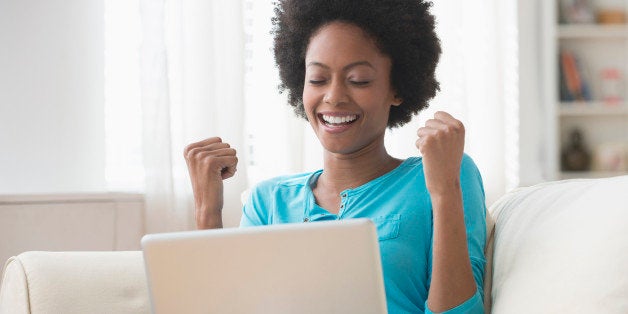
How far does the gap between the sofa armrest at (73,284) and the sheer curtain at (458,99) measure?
5.68 ft

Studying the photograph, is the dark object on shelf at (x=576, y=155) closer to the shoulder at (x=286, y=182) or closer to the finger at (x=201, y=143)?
the shoulder at (x=286, y=182)

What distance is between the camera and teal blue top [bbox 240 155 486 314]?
1473mm

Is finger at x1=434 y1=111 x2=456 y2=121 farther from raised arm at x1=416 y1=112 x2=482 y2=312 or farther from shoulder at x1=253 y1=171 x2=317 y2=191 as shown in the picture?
shoulder at x1=253 y1=171 x2=317 y2=191

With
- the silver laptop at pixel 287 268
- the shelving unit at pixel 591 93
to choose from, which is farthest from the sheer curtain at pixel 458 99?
the silver laptop at pixel 287 268

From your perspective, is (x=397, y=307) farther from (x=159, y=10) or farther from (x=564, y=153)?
(x=564, y=153)

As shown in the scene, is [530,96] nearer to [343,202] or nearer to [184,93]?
Answer: [184,93]

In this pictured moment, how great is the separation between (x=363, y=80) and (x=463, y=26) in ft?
6.59

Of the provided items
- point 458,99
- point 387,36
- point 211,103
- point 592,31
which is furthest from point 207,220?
point 592,31

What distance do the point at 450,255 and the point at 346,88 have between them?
376mm

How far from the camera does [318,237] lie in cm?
110

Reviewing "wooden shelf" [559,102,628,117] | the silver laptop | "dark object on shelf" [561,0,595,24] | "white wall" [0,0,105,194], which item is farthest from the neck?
"dark object on shelf" [561,0,595,24]

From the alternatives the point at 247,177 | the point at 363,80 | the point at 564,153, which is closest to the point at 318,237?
the point at 363,80

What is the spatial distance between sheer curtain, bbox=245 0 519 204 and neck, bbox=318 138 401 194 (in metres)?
1.60

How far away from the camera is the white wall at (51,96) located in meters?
3.13
